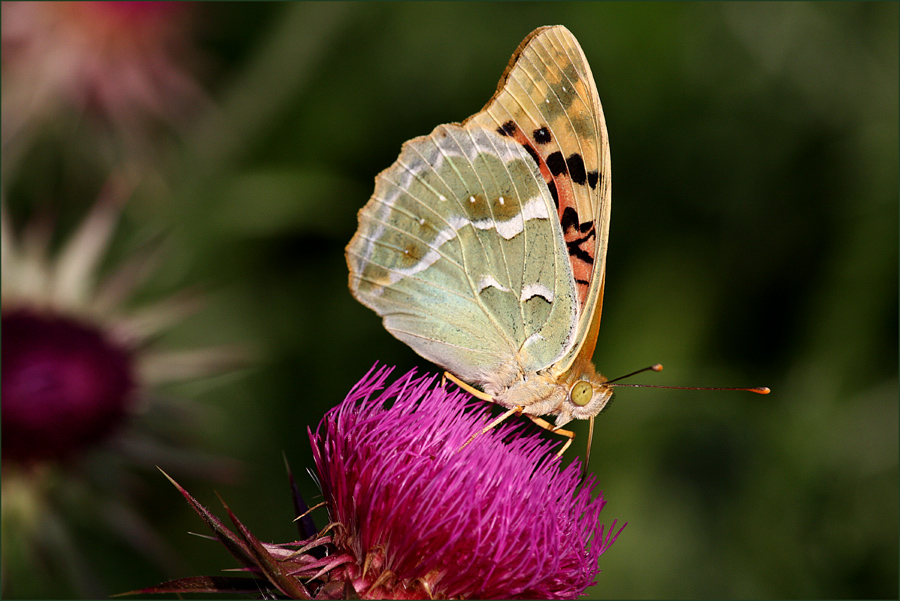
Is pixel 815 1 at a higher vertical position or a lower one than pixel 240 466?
higher

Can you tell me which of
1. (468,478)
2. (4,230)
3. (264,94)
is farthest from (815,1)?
(4,230)

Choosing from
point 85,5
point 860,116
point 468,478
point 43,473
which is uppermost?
point 85,5

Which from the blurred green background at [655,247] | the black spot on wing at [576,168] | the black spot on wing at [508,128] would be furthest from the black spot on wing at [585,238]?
the blurred green background at [655,247]

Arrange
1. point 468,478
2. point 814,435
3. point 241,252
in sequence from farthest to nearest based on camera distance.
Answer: point 241,252, point 814,435, point 468,478

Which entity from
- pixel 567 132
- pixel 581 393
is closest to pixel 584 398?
pixel 581 393

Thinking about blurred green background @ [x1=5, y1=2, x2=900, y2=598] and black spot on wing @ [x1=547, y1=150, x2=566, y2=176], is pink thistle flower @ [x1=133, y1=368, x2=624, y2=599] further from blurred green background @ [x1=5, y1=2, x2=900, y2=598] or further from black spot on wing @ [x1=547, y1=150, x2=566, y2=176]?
blurred green background @ [x1=5, y1=2, x2=900, y2=598]

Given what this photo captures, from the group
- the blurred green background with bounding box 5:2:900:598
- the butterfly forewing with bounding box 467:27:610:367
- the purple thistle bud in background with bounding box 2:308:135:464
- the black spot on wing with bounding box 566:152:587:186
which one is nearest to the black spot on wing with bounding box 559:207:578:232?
the butterfly forewing with bounding box 467:27:610:367

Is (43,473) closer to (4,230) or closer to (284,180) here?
(4,230)

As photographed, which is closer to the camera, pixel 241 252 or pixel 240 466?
pixel 240 466
